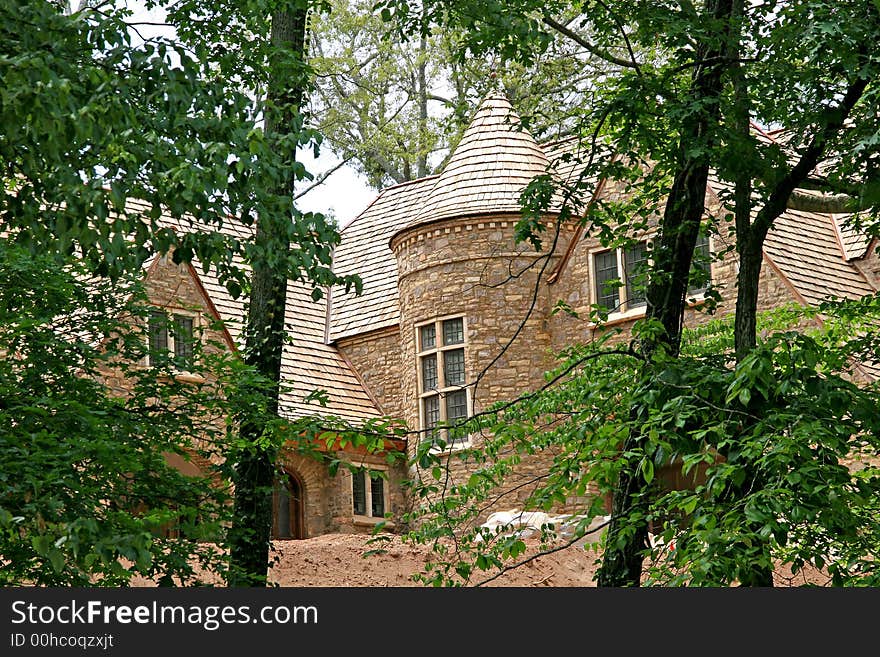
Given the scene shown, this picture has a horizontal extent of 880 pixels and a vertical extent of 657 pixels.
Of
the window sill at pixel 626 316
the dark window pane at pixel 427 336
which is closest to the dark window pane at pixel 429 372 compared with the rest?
the dark window pane at pixel 427 336

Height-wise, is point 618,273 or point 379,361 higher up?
point 618,273

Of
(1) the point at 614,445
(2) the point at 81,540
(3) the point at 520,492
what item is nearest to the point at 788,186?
(1) the point at 614,445

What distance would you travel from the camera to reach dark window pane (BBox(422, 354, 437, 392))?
21.8 meters

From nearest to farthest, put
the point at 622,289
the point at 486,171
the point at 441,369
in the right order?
the point at 622,289 → the point at 441,369 → the point at 486,171

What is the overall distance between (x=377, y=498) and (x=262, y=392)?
10831 mm

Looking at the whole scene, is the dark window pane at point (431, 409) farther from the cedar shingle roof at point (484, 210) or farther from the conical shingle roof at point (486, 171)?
the conical shingle roof at point (486, 171)

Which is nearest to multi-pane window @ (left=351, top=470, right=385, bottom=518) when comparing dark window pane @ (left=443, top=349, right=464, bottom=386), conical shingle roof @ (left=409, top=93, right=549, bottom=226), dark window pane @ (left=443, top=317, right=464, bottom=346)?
dark window pane @ (left=443, top=349, right=464, bottom=386)

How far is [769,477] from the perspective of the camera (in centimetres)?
712

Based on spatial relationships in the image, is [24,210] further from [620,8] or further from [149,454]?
[620,8]

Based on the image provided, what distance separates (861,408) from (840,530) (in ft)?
2.50

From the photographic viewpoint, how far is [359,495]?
22.3m

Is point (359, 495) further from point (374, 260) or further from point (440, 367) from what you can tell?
point (374, 260)

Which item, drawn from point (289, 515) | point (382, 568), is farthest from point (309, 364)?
point (382, 568)

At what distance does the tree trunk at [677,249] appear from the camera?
8.94m
